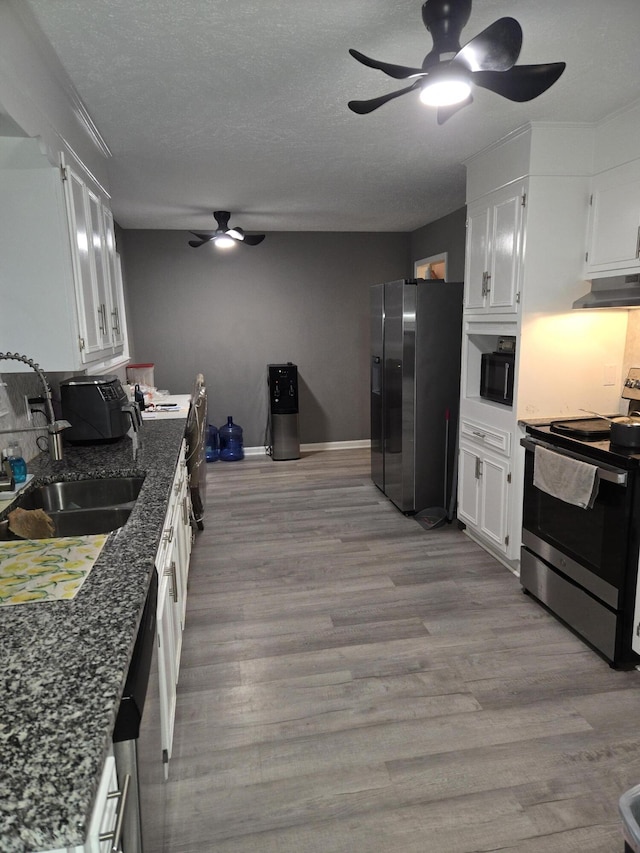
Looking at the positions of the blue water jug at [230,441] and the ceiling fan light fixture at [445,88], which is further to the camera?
the blue water jug at [230,441]

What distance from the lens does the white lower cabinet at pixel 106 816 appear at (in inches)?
30.7

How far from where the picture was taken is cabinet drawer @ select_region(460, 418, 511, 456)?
10.9 ft

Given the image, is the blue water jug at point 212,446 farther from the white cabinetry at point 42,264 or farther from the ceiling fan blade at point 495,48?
the ceiling fan blade at point 495,48

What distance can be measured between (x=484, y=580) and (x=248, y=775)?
1872mm

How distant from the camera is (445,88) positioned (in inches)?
71.8

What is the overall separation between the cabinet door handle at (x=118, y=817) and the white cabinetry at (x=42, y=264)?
5.35ft

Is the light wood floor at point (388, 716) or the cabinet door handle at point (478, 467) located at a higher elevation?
the cabinet door handle at point (478, 467)

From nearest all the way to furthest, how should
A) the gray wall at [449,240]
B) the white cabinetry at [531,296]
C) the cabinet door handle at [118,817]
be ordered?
the cabinet door handle at [118,817], the white cabinetry at [531,296], the gray wall at [449,240]

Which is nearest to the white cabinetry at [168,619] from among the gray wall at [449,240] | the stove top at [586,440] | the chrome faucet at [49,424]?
the chrome faucet at [49,424]

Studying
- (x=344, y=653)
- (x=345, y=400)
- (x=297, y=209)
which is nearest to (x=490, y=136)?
(x=297, y=209)

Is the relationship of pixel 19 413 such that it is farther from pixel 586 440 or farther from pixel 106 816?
pixel 586 440

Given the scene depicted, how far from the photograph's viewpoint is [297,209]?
5105 mm

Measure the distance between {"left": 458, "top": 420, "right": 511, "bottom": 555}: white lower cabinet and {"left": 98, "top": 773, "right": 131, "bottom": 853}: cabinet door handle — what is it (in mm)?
2745

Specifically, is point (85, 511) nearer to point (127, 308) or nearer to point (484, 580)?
point (484, 580)
